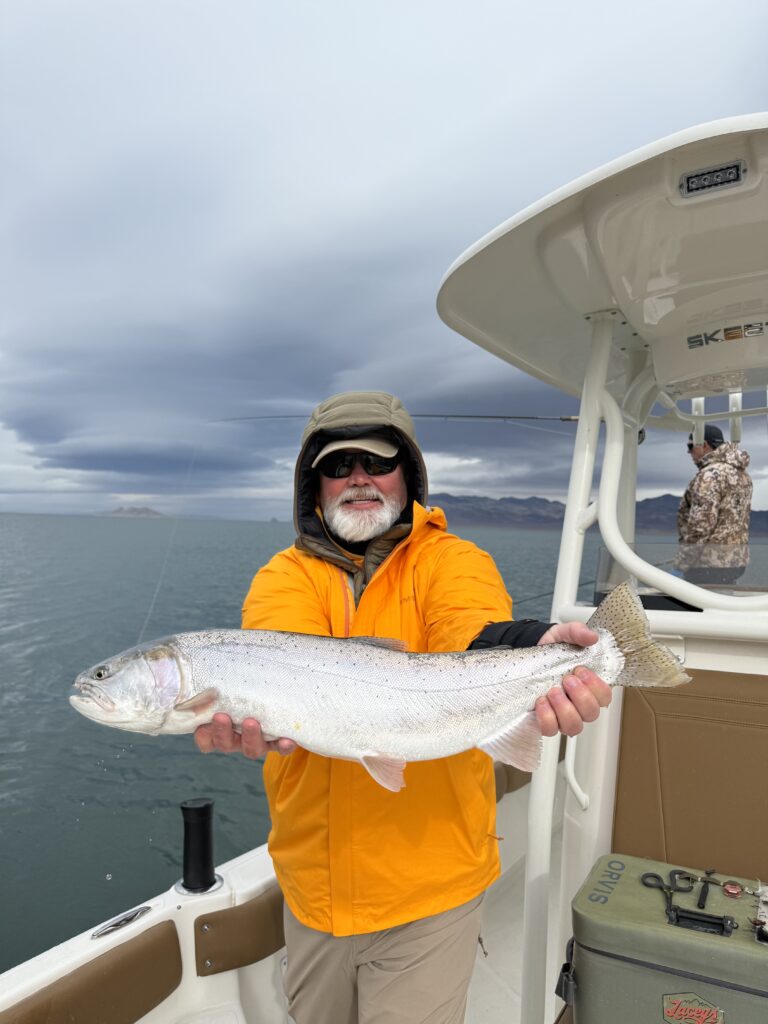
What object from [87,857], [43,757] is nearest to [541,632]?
[87,857]

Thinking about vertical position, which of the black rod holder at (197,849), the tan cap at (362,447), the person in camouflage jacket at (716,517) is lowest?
the black rod holder at (197,849)

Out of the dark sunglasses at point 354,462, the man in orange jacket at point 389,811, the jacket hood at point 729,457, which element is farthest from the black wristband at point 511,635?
the jacket hood at point 729,457

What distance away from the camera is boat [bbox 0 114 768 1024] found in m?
2.56

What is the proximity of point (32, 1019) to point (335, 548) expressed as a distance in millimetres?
2086

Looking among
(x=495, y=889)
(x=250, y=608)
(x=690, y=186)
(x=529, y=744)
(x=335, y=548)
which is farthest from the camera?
(x=495, y=889)

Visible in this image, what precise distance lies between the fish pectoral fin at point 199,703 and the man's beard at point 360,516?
92 centimetres

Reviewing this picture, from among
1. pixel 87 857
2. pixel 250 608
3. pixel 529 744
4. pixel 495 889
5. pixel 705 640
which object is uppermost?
pixel 250 608

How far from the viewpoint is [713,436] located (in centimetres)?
464

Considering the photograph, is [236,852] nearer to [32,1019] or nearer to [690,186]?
[32,1019]

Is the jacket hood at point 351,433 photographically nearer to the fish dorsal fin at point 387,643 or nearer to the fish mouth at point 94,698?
the fish dorsal fin at point 387,643

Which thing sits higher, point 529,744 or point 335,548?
point 335,548

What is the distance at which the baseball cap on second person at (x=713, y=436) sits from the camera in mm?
4578

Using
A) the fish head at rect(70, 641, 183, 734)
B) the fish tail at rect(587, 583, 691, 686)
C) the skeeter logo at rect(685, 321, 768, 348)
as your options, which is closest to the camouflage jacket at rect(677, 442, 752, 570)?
the skeeter logo at rect(685, 321, 768, 348)

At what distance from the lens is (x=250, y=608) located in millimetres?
2719
